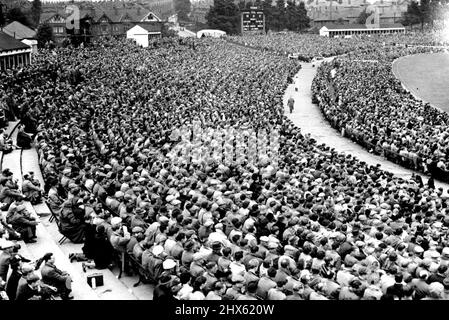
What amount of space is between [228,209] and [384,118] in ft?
88.0

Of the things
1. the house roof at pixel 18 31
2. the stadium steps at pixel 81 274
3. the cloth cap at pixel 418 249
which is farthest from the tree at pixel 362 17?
the cloth cap at pixel 418 249

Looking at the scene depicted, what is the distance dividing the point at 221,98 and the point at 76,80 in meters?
10.0

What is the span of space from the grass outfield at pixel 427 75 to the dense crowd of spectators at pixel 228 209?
3858cm

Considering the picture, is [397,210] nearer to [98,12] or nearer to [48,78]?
[48,78]

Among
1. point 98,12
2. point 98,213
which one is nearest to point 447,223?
point 98,213

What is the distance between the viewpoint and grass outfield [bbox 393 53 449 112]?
7225 cm

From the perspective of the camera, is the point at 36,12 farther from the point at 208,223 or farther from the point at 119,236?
the point at 119,236

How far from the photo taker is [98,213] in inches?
694

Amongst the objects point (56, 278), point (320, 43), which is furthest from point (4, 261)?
point (320, 43)

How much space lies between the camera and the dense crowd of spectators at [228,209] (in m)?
14.2

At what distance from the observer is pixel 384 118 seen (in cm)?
4372

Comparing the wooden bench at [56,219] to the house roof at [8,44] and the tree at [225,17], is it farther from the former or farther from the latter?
the tree at [225,17]

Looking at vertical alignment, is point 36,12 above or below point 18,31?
above

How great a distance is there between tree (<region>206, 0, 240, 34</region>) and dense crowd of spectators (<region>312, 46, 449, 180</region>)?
70.1m
